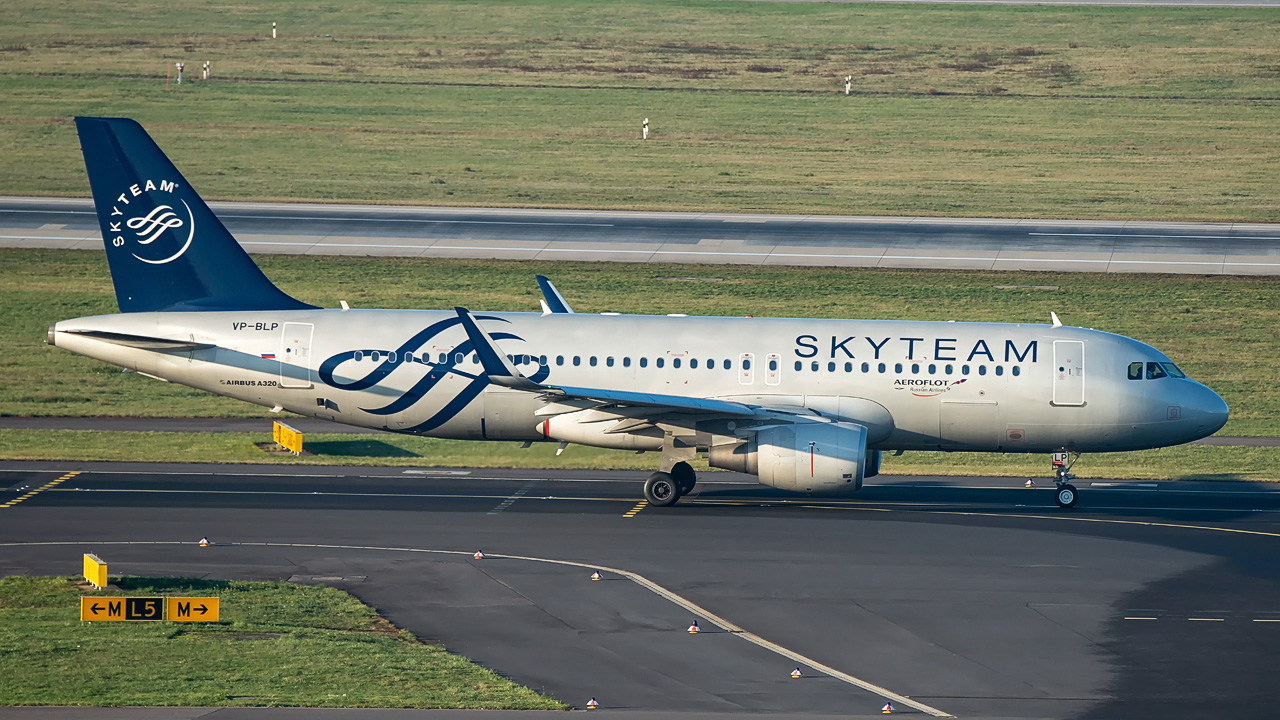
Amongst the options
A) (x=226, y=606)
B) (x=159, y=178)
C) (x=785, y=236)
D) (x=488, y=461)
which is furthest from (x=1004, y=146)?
(x=226, y=606)

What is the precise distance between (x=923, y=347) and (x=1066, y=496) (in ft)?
16.9

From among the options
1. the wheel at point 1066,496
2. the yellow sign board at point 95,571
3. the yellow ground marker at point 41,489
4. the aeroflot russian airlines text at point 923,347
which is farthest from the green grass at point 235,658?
the wheel at point 1066,496

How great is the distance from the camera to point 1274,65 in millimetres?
109688

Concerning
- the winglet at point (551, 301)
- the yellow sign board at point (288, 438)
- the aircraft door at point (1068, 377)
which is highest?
the winglet at point (551, 301)

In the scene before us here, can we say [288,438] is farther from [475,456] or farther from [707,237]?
[707,237]

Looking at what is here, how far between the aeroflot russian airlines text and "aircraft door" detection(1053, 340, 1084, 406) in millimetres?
626

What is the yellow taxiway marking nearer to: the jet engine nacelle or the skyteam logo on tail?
the jet engine nacelle

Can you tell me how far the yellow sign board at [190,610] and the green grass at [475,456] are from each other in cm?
1585

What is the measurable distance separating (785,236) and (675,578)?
128 feet

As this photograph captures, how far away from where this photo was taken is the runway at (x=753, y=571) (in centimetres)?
2466

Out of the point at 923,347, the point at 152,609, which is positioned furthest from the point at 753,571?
the point at 152,609

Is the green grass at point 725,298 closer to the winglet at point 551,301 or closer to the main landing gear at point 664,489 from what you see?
the winglet at point 551,301

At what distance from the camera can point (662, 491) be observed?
37.2 m

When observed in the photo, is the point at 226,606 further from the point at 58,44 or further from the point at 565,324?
the point at 58,44
